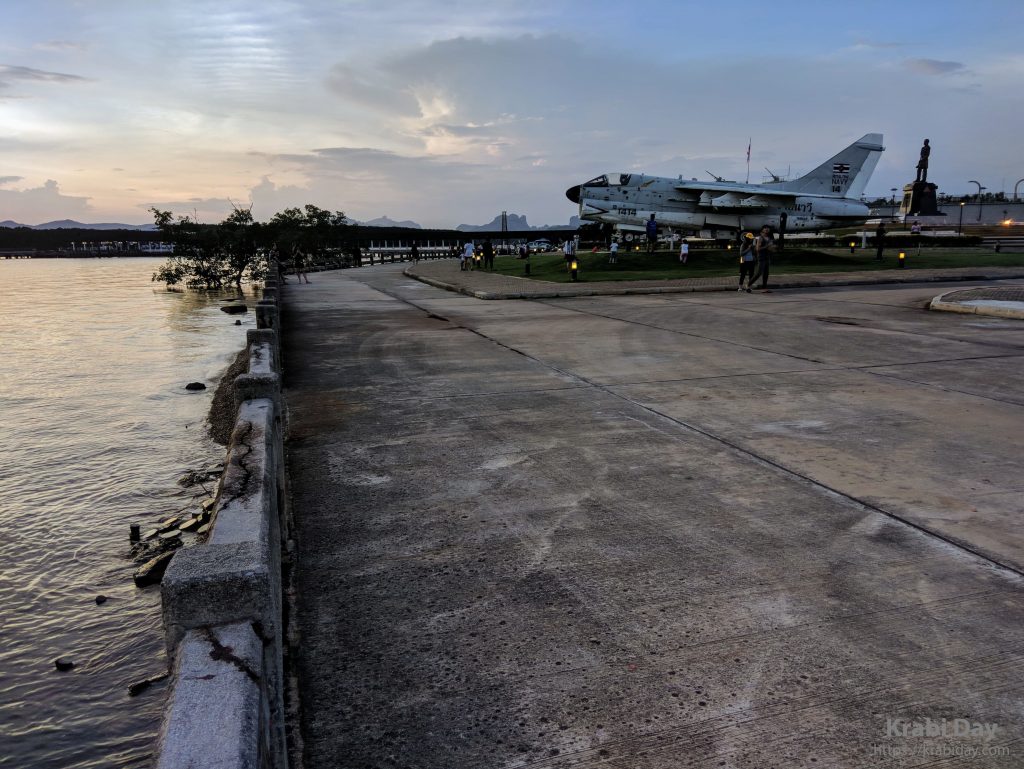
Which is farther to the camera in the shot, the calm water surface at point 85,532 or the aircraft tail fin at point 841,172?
the aircraft tail fin at point 841,172

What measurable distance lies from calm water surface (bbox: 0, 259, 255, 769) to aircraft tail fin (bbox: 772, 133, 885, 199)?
126 ft

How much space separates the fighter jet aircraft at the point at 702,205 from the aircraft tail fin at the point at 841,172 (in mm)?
1821

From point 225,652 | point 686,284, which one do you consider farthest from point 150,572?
point 686,284

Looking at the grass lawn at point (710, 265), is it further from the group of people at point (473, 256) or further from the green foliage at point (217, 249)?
the green foliage at point (217, 249)

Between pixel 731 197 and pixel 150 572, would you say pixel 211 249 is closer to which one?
pixel 731 197

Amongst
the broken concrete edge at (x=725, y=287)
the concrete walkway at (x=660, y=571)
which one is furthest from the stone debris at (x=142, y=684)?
the broken concrete edge at (x=725, y=287)

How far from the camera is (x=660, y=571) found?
374 cm

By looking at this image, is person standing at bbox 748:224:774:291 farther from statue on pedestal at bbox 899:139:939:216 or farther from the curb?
statue on pedestal at bbox 899:139:939:216

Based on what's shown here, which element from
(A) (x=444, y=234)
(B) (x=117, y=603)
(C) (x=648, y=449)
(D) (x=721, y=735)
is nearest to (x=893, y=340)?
(C) (x=648, y=449)

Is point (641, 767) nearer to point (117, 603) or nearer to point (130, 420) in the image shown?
point (117, 603)

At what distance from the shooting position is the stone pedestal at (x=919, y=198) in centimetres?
7544

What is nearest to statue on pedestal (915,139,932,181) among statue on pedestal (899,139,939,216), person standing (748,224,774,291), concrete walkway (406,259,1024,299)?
statue on pedestal (899,139,939,216)

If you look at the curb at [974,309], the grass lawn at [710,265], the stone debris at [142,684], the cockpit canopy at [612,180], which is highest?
the cockpit canopy at [612,180]

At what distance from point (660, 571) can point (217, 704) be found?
8.18 ft
